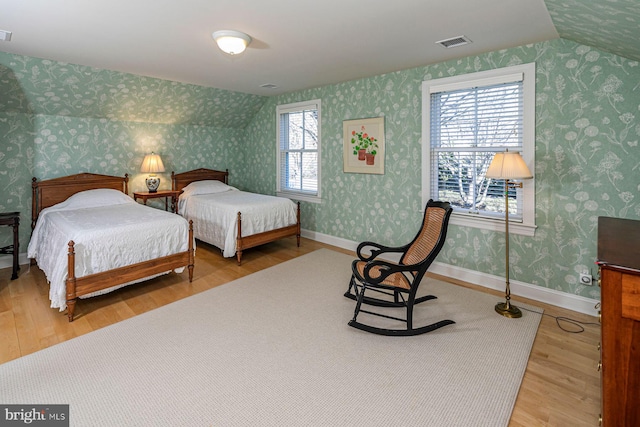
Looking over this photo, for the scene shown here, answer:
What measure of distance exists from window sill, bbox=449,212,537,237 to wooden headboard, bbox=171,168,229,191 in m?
4.16

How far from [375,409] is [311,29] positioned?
2.74 m

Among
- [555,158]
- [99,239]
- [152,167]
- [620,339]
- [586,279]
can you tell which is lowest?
[586,279]

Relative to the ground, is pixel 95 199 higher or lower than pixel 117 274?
higher

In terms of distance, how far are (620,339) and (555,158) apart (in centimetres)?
217

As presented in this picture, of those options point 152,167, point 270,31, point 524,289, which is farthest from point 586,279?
point 152,167

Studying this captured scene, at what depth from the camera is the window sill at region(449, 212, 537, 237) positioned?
10.5 feet

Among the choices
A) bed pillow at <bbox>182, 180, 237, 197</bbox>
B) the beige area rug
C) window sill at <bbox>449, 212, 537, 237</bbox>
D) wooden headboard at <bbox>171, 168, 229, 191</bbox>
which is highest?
wooden headboard at <bbox>171, 168, 229, 191</bbox>

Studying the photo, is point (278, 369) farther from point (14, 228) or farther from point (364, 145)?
point (14, 228)

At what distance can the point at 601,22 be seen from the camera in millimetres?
2086

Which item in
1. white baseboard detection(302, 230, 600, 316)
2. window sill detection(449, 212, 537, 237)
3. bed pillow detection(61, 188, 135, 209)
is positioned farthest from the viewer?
bed pillow detection(61, 188, 135, 209)

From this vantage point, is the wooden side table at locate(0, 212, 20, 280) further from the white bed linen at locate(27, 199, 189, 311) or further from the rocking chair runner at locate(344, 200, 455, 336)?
the rocking chair runner at locate(344, 200, 455, 336)

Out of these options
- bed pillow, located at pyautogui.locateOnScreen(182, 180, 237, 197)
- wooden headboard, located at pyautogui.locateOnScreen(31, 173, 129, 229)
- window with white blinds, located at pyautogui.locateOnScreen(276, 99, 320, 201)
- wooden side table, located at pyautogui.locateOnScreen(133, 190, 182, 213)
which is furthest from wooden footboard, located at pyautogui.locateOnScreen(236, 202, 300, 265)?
wooden headboard, located at pyautogui.locateOnScreen(31, 173, 129, 229)

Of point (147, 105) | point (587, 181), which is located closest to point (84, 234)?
point (147, 105)

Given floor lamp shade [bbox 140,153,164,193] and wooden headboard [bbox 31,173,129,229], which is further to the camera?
floor lamp shade [bbox 140,153,164,193]
